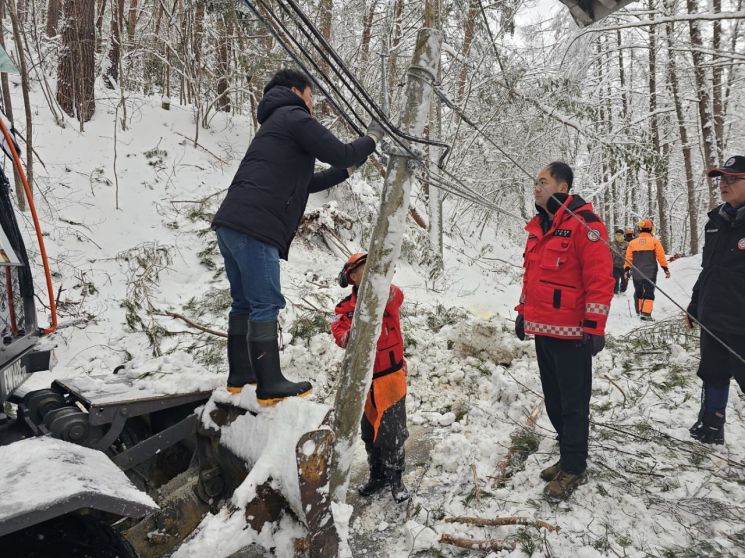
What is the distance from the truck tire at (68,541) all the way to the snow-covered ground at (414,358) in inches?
14.8

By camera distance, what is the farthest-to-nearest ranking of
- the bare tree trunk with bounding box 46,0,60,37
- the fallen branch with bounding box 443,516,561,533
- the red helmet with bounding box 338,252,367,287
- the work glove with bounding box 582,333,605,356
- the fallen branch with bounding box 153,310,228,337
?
the bare tree trunk with bounding box 46,0,60,37 < the fallen branch with bounding box 153,310,228,337 < the red helmet with bounding box 338,252,367,287 < the work glove with bounding box 582,333,605,356 < the fallen branch with bounding box 443,516,561,533

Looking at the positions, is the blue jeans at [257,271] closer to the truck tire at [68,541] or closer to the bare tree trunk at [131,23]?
the truck tire at [68,541]

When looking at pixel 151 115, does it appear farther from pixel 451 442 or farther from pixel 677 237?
pixel 677 237

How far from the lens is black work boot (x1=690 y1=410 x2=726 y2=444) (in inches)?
143

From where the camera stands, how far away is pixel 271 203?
260 cm

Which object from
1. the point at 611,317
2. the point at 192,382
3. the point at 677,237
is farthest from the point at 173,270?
the point at 677,237

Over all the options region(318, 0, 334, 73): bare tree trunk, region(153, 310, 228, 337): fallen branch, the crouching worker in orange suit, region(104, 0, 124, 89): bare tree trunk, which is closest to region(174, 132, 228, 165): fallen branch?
region(104, 0, 124, 89): bare tree trunk

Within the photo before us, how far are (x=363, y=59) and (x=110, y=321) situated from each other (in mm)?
8397

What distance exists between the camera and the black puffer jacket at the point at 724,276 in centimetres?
342

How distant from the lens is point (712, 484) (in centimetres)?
313

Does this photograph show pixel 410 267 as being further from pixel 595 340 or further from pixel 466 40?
pixel 595 340

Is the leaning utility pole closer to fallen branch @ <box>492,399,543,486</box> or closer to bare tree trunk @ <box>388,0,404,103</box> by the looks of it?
fallen branch @ <box>492,399,543,486</box>

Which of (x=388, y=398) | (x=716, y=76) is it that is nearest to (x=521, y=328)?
(x=388, y=398)

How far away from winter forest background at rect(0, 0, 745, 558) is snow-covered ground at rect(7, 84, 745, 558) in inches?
0.8
